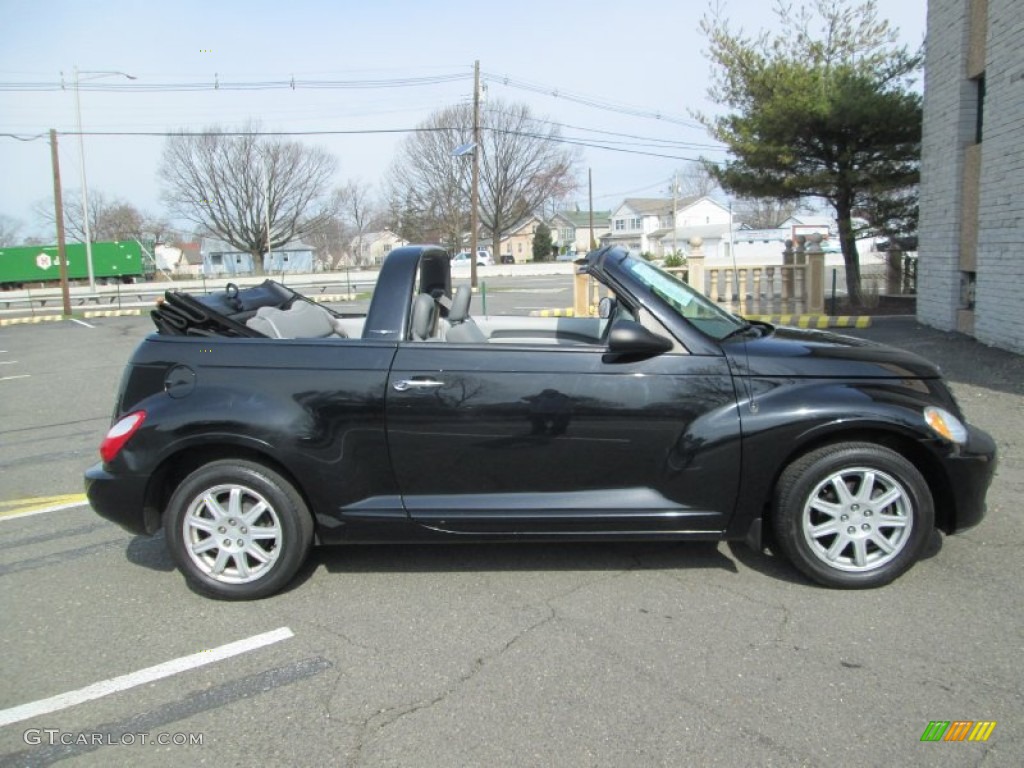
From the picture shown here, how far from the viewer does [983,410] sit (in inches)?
285

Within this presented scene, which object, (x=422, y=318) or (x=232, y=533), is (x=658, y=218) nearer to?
(x=422, y=318)

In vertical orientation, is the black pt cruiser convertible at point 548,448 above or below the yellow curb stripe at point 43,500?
above

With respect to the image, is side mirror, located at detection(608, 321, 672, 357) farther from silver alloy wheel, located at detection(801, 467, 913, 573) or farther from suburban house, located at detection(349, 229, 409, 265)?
suburban house, located at detection(349, 229, 409, 265)

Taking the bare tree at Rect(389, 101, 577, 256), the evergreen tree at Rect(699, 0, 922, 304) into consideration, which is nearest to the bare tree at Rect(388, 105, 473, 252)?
the bare tree at Rect(389, 101, 577, 256)

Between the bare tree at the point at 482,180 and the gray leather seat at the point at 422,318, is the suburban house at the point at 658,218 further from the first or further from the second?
the gray leather seat at the point at 422,318

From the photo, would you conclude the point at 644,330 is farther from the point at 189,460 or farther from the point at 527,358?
the point at 189,460

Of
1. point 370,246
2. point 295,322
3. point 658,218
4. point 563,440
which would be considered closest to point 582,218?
point 658,218

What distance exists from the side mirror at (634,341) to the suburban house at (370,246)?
7516 cm

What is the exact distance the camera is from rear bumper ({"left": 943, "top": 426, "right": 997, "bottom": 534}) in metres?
3.65

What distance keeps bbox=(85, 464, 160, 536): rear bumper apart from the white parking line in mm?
869

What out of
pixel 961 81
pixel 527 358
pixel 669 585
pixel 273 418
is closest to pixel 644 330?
pixel 527 358

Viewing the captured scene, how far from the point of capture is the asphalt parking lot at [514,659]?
2656 mm

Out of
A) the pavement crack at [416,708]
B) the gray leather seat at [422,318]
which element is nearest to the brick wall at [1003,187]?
the gray leather seat at [422,318]

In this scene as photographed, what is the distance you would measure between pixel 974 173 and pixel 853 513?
10.1 m
